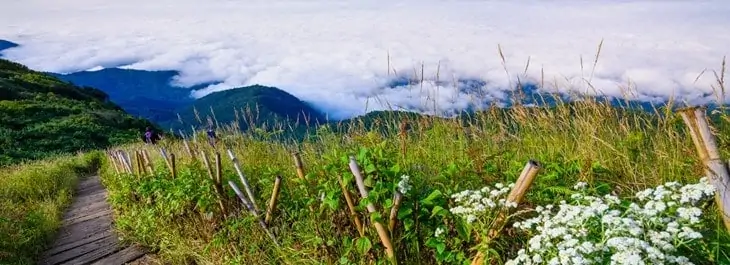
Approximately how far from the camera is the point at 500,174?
427 centimetres

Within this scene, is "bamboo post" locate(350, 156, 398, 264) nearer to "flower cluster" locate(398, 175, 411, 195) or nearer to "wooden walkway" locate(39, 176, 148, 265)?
"flower cluster" locate(398, 175, 411, 195)

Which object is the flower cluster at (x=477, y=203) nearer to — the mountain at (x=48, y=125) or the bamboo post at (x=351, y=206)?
the bamboo post at (x=351, y=206)

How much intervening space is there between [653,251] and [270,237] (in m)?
3.52

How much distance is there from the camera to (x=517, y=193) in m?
3.07

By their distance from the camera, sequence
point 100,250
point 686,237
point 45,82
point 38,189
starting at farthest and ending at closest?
point 45,82 < point 38,189 < point 100,250 < point 686,237

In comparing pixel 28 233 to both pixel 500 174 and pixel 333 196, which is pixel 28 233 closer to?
pixel 333 196

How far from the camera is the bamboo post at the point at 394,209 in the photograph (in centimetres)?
353

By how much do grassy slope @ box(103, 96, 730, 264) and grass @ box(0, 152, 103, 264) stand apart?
143 cm

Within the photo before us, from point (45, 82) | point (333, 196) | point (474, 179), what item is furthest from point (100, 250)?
point (45, 82)

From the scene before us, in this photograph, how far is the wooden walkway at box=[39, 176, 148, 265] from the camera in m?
6.96

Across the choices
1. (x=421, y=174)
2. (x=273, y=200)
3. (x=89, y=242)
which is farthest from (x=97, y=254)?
(x=421, y=174)

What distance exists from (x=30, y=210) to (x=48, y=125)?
29.9 m

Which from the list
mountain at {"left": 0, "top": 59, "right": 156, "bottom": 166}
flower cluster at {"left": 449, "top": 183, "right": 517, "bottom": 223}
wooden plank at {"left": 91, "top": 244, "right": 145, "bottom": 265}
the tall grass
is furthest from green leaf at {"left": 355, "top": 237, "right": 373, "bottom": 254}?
mountain at {"left": 0, "top": 59, "right": 156, "bottom": 166}

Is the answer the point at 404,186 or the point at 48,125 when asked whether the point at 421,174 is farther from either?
the point at 48,125
